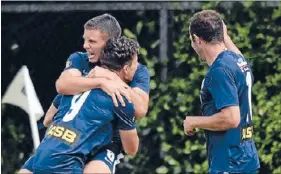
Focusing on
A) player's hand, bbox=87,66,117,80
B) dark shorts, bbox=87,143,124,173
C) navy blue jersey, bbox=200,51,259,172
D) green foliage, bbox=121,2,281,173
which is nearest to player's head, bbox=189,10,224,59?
navy blue jersey, bbox=200,51,259,172

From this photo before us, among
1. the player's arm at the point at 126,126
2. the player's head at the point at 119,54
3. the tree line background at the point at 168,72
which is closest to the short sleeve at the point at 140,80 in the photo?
the player's head at the point at 119,54

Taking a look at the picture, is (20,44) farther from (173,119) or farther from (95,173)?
(95,173)

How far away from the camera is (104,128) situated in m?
6.14

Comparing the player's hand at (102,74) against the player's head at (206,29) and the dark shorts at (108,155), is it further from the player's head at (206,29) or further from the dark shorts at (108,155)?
the player's head at (206,29)

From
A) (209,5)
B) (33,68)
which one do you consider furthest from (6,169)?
(209,5)

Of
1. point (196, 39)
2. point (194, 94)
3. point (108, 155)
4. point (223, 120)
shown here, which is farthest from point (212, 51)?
point (194, 94)

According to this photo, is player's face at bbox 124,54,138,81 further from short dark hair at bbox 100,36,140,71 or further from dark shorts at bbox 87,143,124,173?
dark shorts at bbox 87,143,124,173

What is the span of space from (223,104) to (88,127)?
2.74 feet

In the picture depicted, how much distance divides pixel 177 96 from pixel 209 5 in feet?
2.85

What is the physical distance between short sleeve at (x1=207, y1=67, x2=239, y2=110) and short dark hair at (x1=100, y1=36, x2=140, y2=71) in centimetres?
54

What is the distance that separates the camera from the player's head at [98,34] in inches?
251

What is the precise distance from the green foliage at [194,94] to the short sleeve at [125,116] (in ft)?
11.4

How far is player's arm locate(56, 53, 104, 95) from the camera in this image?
624cm

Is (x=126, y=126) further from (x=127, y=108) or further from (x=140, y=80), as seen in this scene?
(x=140, y=80)
